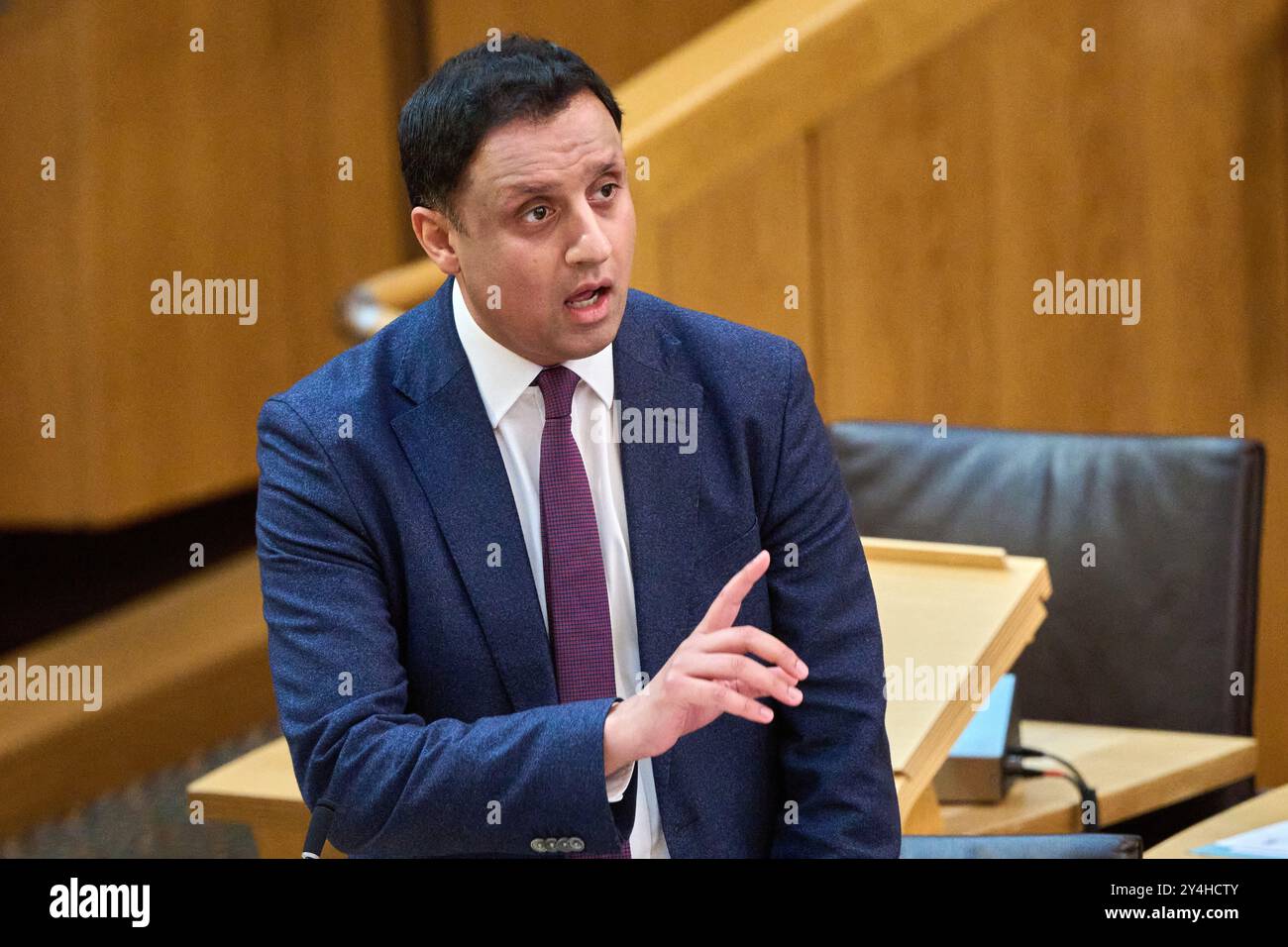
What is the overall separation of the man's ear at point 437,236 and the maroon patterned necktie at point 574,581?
0.63 ft

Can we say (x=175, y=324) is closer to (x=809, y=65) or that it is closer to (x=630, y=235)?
(x=809, y=65)

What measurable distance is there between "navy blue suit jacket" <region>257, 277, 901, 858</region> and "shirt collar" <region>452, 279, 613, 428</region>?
0.04 feet

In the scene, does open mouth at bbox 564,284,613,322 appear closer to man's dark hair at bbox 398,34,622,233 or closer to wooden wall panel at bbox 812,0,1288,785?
man's dark hair at bbox 398,34,622,233

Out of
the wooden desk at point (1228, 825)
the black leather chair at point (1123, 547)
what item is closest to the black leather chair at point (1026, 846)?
the wooden desk at point (1228, 825)

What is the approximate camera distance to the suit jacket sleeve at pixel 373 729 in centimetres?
154

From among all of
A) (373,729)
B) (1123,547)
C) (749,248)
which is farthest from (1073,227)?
(373,729)

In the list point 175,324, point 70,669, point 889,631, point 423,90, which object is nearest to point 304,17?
point 175,324

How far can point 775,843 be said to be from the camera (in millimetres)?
1761

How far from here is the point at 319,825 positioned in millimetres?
1593

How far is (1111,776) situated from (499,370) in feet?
4.51

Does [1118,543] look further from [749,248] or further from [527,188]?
[527,188]

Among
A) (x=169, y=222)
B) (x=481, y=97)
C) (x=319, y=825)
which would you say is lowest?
(x=319, y=825)

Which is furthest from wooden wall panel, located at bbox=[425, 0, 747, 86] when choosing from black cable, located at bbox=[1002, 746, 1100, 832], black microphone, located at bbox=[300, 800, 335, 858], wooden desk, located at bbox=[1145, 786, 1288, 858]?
black microphone, located at bbox=[300, 800, 335, 858]

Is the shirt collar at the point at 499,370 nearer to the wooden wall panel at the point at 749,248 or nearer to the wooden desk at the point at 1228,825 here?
the wooden desk at the point at 1228,825
